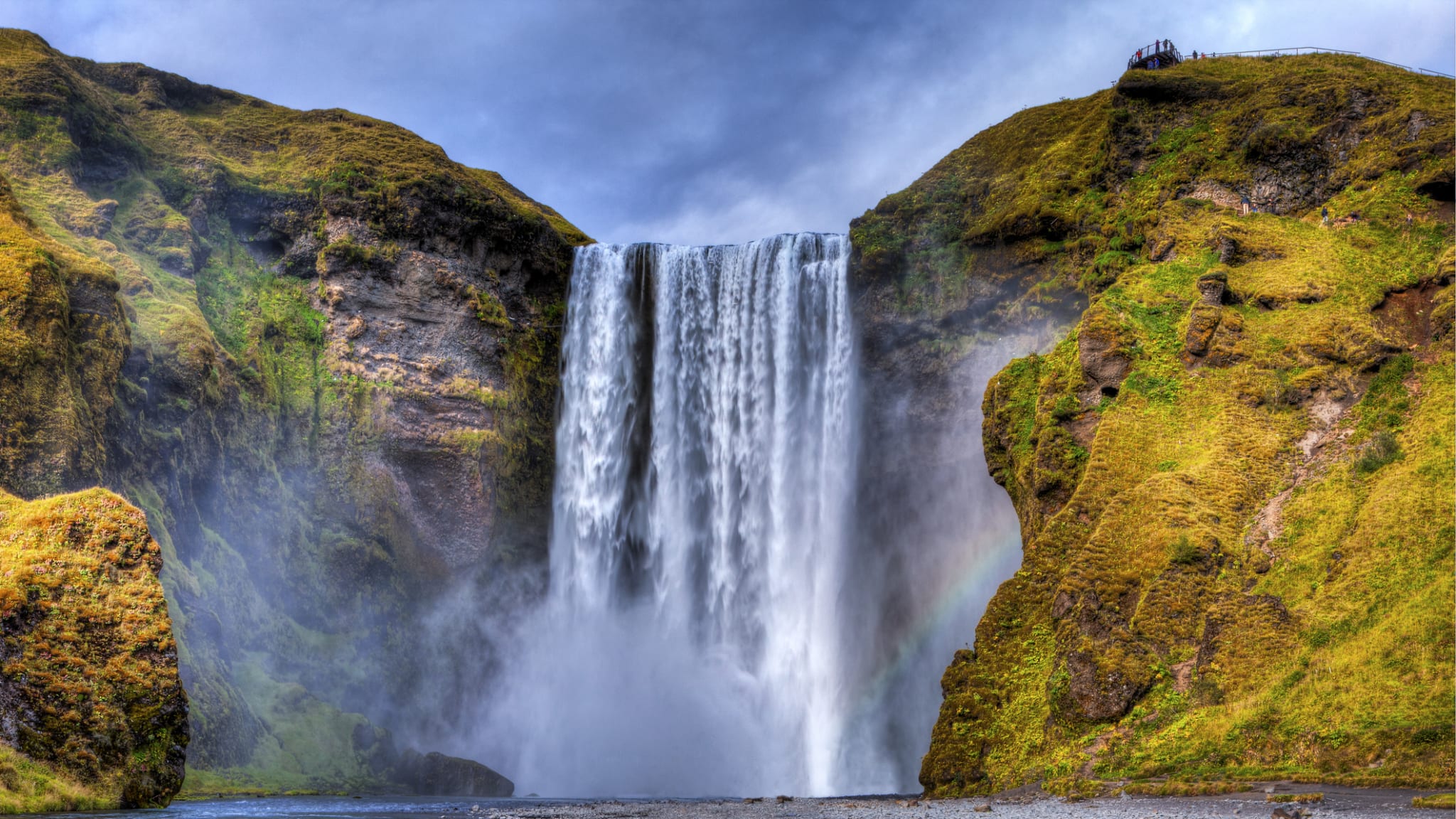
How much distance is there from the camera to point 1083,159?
115 ft

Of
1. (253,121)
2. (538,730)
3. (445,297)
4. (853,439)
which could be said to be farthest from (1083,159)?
(253,121)

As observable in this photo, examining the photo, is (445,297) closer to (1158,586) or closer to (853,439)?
(853,439)

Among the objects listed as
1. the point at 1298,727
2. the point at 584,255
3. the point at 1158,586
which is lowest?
the point at 1298,727

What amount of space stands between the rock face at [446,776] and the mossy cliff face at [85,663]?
472 inches

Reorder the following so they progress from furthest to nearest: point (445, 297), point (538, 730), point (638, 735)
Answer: point (445, 297) → point (538, 730) → point (638, 735)

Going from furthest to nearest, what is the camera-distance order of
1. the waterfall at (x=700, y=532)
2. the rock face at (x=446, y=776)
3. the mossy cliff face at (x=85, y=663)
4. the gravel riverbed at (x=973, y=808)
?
the waterfall at (x=700, y=532), the rock face at (x=446, y=776), the mossy cliff face at (x=85, y=663), the gravel riverbed at (x=973, y=808)

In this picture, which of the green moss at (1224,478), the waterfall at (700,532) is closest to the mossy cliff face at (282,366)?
the waterfall at (700,532)

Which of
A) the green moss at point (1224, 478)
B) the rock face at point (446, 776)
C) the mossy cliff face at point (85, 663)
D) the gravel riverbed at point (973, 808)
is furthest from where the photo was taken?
the rock face at point (446, 776)

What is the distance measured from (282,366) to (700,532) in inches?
686

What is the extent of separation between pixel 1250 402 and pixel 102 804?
26319 mm

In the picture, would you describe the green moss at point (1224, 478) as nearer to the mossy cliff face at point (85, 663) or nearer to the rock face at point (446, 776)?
the rock face at point (446, 776)

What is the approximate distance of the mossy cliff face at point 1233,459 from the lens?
17.5 metres

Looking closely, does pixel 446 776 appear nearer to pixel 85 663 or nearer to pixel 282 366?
pixel 85 663

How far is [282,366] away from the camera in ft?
124
